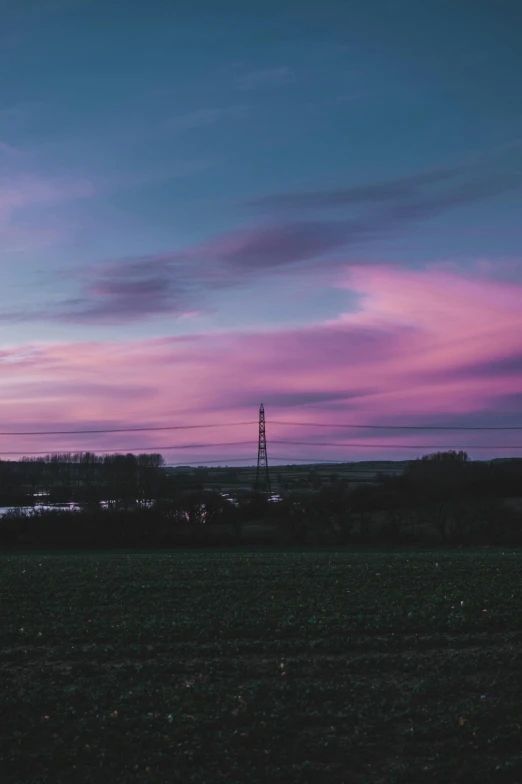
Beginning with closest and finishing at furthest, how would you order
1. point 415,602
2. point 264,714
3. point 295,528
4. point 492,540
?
point 264,714, point 415,602, point 492,540, point 295,528

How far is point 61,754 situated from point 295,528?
174ft

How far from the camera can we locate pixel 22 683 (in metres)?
13.4

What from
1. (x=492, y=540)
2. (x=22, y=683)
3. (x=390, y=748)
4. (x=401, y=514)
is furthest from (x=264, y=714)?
(x=401, y=514)

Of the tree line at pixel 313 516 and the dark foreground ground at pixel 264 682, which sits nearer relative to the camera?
the dark foreground ground at pixel 264 682

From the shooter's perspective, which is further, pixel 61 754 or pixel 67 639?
pixel 67 639

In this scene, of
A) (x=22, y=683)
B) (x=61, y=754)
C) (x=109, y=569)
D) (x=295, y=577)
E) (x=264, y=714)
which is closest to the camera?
(x=61, y=754)

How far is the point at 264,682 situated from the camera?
12938 millimetres

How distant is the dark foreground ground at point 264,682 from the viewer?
10.1 meters

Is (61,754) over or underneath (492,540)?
over

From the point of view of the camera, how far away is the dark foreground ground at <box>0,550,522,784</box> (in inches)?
397

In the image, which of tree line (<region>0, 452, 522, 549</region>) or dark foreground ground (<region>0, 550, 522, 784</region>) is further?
tree line (<region>0, 452, 522, 549</region>)

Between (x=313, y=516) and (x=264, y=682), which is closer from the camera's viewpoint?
(x=264, y=682)

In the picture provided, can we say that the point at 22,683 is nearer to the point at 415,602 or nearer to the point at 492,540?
the point at 415,602

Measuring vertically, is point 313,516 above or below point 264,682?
below
